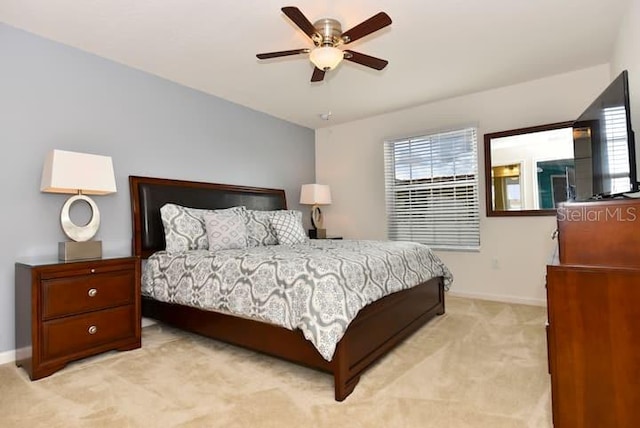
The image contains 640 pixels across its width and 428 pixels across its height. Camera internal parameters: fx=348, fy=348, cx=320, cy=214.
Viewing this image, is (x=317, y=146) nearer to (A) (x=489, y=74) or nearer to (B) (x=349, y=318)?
(A) (x=489, y=74)

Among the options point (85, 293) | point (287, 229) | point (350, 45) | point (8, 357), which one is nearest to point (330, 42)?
point (350, 45)

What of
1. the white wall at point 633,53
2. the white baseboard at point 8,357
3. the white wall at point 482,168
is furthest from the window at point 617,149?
the white baseboard at point 8,357

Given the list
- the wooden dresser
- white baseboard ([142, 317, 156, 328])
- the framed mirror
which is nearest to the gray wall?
white baseboard ([142, 317, 156, 328])

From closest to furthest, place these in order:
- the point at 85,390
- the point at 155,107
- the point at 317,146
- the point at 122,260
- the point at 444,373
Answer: the point at 85,390 → the point at 444,373 → the point at 122,260 → the point at 155,107 → the point at 317,146

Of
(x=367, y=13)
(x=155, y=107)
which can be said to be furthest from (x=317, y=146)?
(x=367, y=13)

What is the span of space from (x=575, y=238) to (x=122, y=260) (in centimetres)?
291

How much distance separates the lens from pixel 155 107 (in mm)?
3586

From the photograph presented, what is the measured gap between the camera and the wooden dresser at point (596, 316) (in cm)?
125

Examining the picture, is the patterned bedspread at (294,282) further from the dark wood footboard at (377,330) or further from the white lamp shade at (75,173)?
the white lamp shade at (75,173)

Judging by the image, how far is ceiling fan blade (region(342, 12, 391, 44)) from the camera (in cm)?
207

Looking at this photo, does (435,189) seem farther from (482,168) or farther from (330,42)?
(330,42)

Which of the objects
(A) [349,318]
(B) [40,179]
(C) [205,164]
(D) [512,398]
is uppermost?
(C) [205,164]

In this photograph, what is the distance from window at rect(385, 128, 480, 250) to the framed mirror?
20cm

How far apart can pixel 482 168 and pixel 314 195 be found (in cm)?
223
